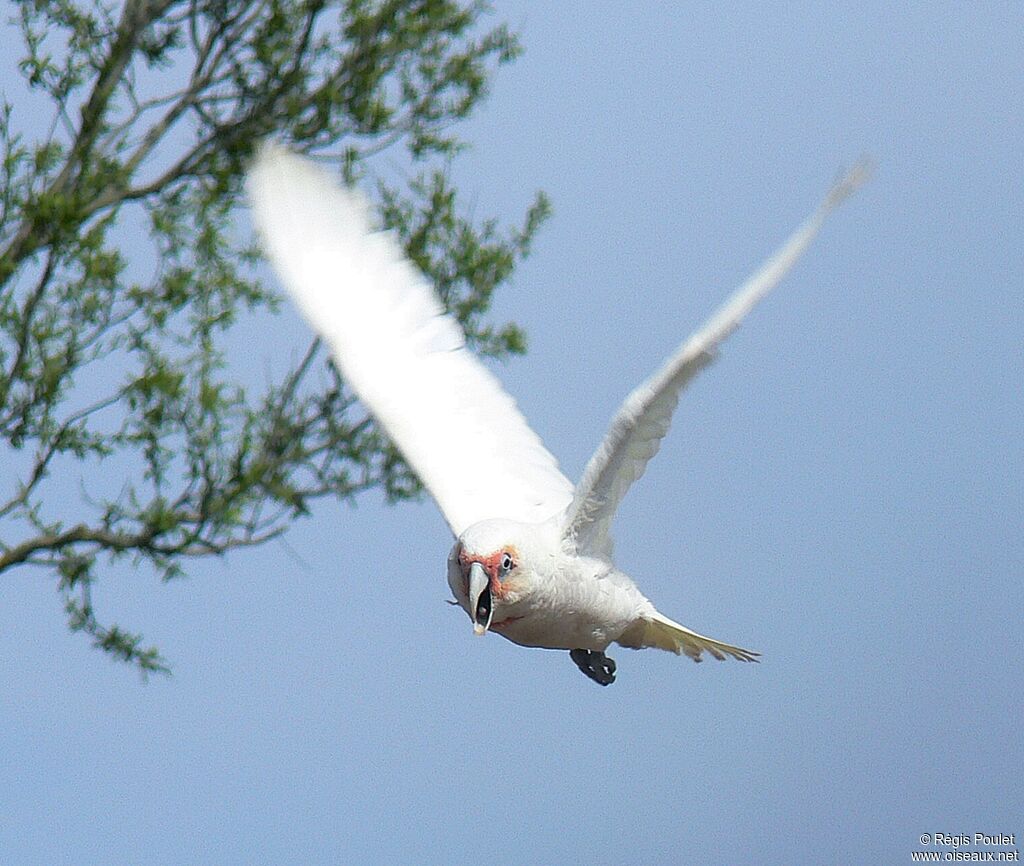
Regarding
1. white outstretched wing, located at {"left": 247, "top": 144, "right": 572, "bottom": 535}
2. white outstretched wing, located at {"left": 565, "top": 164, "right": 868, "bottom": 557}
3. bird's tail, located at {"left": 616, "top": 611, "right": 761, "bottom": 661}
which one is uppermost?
white outstretched wing, located at {"left": 247, "top": 144, "right": 572, "bottom": 535}

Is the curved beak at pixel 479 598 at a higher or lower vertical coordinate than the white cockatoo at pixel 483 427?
lower

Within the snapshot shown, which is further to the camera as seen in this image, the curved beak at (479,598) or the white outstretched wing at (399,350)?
the white outstretched wing at (399,350)

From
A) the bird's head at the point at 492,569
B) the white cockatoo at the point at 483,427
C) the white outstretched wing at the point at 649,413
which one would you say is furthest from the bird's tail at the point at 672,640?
the bird's head at the point at 492,569

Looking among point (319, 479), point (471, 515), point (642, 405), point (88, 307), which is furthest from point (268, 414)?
point (642, 405)

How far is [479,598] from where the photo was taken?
8.98 ft

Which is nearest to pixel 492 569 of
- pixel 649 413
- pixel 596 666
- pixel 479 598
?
pixel 479 598

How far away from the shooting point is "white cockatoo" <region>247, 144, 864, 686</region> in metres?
2.78

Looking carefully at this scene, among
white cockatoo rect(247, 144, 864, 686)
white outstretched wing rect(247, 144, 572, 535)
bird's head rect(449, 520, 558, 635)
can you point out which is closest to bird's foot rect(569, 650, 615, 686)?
white cockatoo rect(247, 144, 864, 686)

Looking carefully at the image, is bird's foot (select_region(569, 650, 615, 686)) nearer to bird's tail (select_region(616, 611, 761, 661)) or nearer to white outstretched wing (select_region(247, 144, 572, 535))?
bird's tail (select_region(616, 611, 761, 661))

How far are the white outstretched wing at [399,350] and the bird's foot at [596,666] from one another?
0.33 m

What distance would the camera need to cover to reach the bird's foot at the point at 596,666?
3.39 metres

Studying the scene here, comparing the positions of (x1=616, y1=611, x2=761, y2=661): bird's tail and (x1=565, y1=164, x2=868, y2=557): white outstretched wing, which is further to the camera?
(x1=616, y1=611, x2=761, y2=661): bird's tail

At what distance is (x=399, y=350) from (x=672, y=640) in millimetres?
907

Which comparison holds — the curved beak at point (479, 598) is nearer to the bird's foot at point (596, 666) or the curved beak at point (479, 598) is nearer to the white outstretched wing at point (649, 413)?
the white outstretched wing at point (649, 413)
